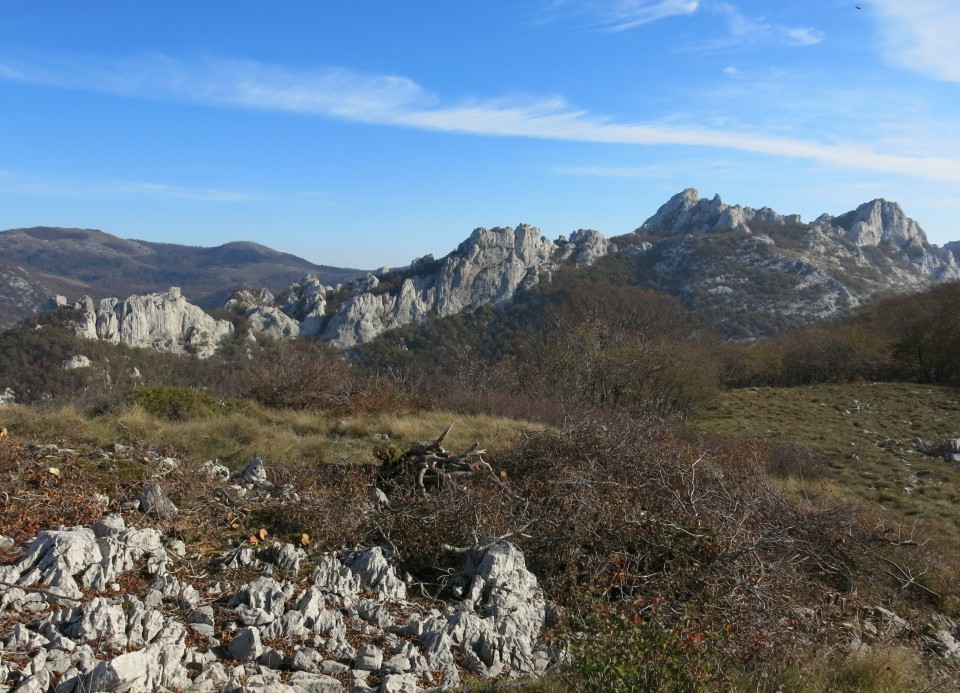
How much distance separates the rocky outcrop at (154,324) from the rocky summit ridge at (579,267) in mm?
131

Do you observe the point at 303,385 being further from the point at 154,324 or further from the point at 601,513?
the point at 154,324

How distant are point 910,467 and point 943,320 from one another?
21703 millimetres

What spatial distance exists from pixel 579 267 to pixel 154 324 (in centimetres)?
5776

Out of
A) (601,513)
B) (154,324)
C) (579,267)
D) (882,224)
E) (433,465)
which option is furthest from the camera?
(882,224)

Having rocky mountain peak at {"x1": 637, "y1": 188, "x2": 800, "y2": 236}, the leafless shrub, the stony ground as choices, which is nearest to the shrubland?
the leafless shrub

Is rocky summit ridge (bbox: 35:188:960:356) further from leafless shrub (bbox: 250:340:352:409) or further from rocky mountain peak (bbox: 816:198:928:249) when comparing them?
leafless shrub (bbox: 250:340:352:409)

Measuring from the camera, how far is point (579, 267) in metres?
93.2

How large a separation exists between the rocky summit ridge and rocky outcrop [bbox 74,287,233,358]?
0.43 feet

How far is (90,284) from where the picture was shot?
547 ft

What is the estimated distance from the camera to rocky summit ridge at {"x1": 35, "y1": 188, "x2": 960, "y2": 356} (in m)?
72.3

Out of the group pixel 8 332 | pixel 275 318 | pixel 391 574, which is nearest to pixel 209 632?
pixel 391 574

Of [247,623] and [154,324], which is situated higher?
[247,623]

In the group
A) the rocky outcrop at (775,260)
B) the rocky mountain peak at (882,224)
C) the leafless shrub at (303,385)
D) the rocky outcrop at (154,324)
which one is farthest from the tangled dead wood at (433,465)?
the rocky mountain peak at (882,224)

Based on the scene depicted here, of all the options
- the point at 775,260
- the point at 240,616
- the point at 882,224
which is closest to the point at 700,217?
the point at 775,260
